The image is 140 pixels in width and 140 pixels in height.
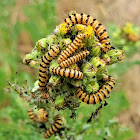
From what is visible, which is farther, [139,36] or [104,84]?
[139,36]

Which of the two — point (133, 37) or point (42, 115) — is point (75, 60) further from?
point (133, 37)

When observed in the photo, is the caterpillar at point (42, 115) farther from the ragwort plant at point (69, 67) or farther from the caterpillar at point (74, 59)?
the caterpillar at point (74, 59)

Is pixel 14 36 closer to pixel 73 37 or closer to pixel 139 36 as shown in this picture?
pixel 139 36

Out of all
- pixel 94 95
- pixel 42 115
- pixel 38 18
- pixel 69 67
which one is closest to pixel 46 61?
pixel 69 67

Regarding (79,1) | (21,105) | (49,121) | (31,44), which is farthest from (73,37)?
(79,1)

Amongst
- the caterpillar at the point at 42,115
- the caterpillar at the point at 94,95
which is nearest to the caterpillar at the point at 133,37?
the caterpillar at the point at 94,95

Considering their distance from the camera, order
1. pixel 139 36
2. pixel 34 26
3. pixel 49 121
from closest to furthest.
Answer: pixel 49 121, pixel 139 36, pixel 34 26

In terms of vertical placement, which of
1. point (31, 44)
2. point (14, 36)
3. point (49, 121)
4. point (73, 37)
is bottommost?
point (49, 121)

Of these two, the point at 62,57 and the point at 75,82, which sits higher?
the point at 62,57
